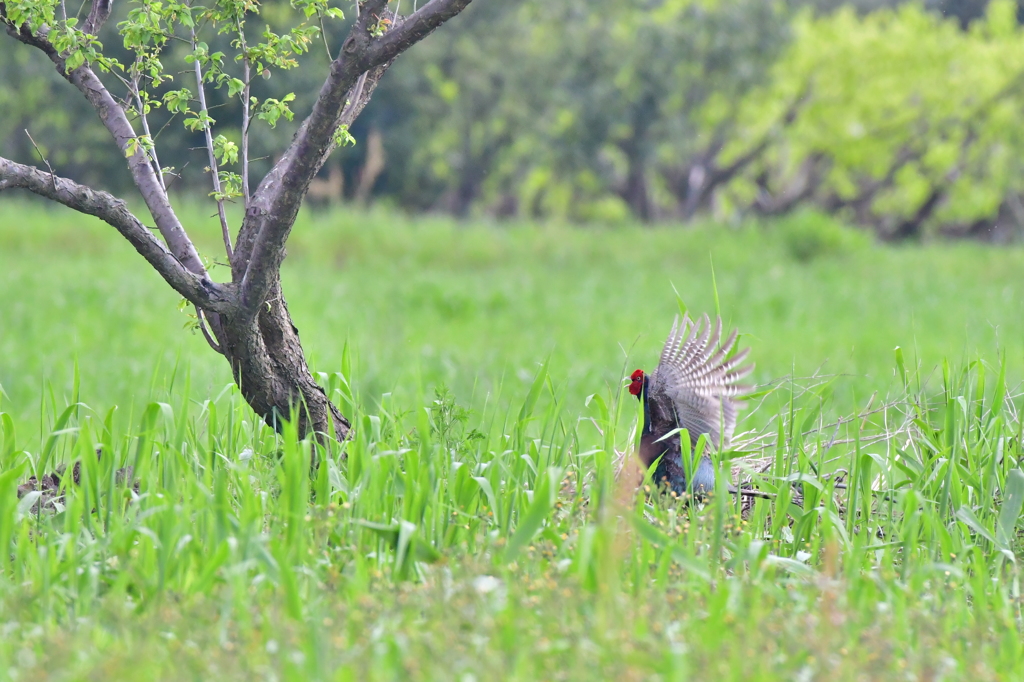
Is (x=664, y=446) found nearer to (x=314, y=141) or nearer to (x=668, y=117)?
(x=314, y=141)

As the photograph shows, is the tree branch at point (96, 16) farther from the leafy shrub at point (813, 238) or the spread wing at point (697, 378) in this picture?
the leafy shrub at point (813, 238)

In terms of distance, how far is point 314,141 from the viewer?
9.57ft

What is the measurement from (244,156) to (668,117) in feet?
59.3

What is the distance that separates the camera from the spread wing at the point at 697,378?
376 centimetres

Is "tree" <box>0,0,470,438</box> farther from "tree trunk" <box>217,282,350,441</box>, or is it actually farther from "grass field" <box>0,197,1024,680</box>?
"grass field" <box>0,197,1024,680</box>

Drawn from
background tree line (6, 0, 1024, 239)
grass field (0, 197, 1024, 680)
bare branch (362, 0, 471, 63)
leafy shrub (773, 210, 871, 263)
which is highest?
background tree line (6, 0, 1024, 239)

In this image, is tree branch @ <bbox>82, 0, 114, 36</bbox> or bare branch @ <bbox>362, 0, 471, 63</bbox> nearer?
bare branch @ <bbox>362, 0, 471, 63</bbox>

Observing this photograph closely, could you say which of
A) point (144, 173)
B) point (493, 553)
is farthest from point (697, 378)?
point (144, 173)

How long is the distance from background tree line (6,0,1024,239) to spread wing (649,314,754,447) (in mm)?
13313

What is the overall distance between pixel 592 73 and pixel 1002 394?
58.2 ft

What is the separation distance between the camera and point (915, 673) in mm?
2051

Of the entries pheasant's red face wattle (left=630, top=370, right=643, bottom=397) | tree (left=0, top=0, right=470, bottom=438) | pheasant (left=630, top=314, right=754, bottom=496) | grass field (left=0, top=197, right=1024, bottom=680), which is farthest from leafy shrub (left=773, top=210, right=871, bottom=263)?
tree (left=0, top=0, right=470, bottom=438)

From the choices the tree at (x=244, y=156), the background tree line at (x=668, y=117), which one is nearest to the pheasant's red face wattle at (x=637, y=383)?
the tree at (x=244, y=156)

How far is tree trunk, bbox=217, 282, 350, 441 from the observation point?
10.5ft
